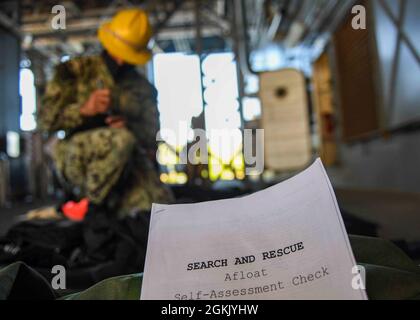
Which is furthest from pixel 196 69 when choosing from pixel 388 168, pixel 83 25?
pixel 83 25

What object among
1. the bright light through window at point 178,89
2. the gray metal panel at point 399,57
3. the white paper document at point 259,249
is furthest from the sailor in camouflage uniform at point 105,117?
the gray metal panel at point 399,57

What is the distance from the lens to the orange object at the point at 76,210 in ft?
4.62

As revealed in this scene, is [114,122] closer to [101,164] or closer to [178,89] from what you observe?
[101,164]

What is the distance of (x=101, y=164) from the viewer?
1.39 m

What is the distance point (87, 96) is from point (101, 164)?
0.88 ft

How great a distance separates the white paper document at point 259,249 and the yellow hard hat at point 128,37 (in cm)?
131

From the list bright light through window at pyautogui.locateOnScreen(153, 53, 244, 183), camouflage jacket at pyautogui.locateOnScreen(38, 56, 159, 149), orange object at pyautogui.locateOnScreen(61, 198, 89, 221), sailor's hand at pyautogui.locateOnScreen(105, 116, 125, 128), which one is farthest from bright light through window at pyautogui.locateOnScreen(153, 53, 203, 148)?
orange object at pyautogui.locateOnScreen(61, 198, 89, 221)

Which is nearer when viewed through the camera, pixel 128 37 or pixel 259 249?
pixel 259 249

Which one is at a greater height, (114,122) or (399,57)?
(399,57)

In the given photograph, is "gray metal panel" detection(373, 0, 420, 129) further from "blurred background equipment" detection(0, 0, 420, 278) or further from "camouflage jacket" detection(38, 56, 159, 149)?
"camouflage jacket" detection(38, 56, 159, 149)

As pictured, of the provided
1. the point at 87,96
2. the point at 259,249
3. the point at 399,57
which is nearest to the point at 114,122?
the point at 87,96

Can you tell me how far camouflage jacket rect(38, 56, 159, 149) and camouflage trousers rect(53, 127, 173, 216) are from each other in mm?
73

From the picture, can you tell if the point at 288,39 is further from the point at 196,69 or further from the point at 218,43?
the point at 196,69
